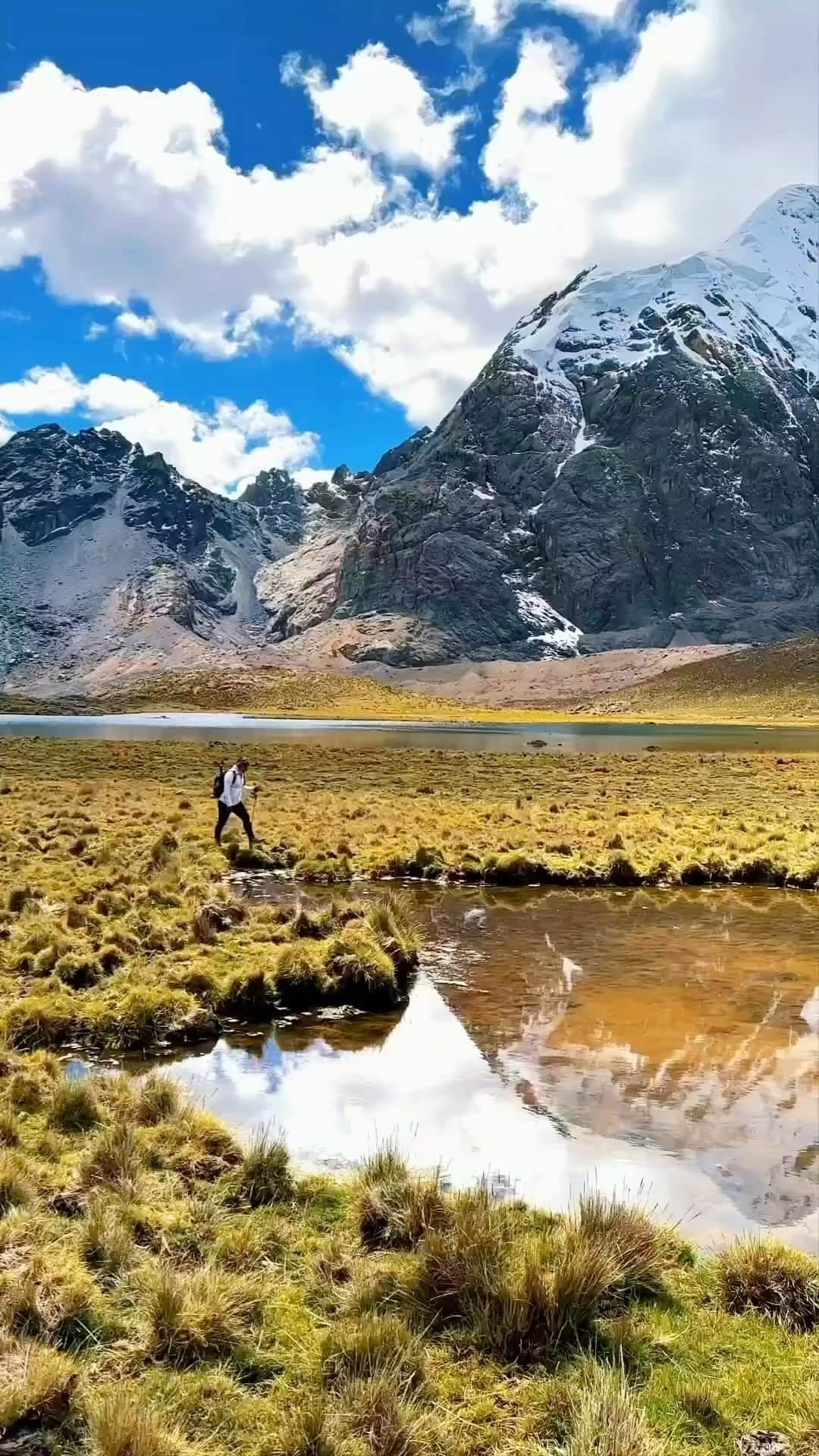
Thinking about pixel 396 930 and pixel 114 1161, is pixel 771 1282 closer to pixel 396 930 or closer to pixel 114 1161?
pixel 114 1161

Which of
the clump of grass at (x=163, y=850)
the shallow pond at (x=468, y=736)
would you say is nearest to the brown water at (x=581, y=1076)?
the clump of grass at (x=163, y=850)

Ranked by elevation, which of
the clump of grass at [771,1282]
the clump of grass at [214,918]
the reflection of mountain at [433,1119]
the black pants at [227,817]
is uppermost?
the black pants at [227,817]

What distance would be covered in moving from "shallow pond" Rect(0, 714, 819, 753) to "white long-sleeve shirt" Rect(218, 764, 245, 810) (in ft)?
149

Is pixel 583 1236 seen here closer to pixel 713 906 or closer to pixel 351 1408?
pixel 351 1408

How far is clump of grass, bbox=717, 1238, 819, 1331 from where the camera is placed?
6.43 m

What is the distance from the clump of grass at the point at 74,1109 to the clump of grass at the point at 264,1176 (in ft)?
5.71

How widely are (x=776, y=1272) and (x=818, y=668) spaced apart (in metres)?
205

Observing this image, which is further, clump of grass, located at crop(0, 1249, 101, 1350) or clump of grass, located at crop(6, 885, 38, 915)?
clump of grass, located at crop(6, 885, 38, 915)

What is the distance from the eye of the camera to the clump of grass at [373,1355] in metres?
5.51

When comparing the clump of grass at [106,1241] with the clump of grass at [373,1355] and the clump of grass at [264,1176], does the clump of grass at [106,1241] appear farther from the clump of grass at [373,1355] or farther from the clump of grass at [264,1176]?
the clump of grass at [373,1355]

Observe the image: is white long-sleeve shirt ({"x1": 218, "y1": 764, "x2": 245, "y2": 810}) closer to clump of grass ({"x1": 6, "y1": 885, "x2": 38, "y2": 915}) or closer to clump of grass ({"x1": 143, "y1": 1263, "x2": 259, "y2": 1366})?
clump of grass ({"x1": 6, "y1": 885, "x2": 38, "y2": 915})

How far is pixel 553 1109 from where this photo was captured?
9.84 meters

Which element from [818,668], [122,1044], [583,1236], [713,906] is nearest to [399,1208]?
[583,1236]

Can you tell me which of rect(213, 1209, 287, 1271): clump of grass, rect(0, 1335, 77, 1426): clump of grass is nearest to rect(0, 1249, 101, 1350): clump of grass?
rect(0, 1335, 77, 1426): clump of grass
